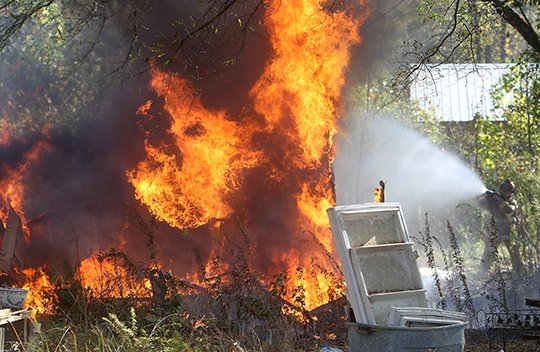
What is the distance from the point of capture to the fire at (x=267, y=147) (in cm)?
1193

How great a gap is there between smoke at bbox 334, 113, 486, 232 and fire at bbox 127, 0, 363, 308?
8.42 metres

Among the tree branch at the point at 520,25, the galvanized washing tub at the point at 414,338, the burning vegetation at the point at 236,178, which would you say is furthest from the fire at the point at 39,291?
the tree branch at the point at 520,25

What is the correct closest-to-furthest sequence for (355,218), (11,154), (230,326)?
(355,218)
(230,326)
(11,154)

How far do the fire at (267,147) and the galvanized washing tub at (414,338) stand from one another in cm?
516

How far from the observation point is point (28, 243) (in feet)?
41.5

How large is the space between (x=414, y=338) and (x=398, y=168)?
18.2 metres

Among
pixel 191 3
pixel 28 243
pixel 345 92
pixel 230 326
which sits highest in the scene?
pixel 191 3

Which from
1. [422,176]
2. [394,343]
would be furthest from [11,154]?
[422,176]

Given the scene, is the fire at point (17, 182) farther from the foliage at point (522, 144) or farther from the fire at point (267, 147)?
the foliage at point (522, 144)

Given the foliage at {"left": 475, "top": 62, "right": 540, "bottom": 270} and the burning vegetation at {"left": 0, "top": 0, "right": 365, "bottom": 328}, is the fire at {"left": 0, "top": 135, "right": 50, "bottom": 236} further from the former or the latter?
the foliage at {"left": 475, "top": 62, "right": 540, "bottom": 270}

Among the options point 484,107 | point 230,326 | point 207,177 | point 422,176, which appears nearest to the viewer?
point 230,326

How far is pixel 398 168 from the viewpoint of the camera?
24.4m

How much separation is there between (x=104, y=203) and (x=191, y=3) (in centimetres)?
359

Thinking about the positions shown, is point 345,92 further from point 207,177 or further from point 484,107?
point 484,107
